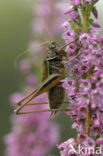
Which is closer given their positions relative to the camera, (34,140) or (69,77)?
(69,77)

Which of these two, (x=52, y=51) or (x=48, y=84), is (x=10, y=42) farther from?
(x=48, y=84)

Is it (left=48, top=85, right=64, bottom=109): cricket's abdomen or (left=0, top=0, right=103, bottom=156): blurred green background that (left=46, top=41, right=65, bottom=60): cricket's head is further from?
(left=0, top=0, right=103, bottom=156): blurred green background

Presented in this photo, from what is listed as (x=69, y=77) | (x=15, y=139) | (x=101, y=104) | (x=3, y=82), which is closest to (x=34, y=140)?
(x=15, y=139)

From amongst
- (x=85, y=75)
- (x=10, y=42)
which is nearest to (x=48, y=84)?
(x=85, y=75)

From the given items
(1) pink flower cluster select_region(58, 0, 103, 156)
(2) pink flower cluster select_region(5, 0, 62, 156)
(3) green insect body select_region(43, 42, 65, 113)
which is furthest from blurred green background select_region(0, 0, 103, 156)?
(1) pink flower cluster select_region(58, 0, 103, 156)

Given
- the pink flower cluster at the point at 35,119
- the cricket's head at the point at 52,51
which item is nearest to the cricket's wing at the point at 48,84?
the cricket's head at the point at 52,51

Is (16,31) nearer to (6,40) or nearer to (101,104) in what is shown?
(6,40)
